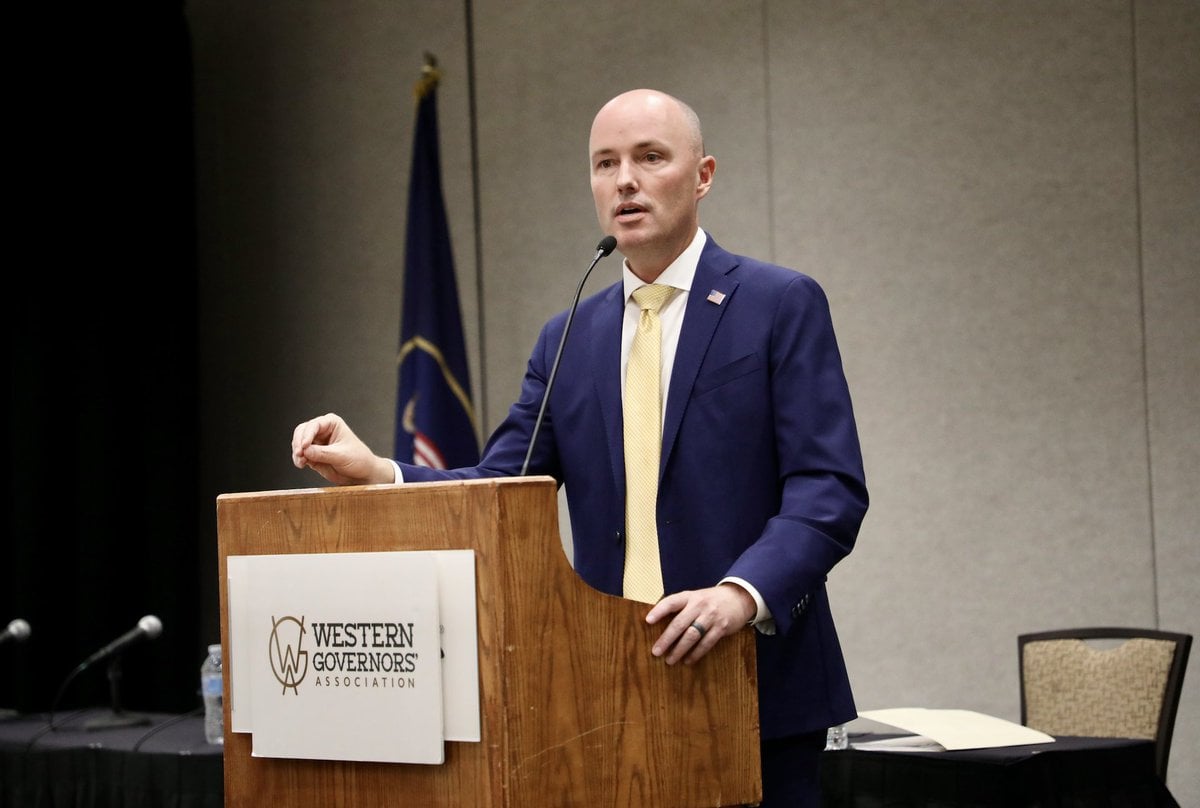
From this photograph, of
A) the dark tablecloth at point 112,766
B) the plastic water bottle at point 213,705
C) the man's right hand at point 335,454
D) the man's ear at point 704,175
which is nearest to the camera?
the man's right hand at point 335,454

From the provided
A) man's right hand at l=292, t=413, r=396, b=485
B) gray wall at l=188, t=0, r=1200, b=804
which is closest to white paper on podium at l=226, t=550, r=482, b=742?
man's right hand at l=292, t=413, r=396, b=485

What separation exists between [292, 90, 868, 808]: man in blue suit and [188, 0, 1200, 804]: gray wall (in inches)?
123

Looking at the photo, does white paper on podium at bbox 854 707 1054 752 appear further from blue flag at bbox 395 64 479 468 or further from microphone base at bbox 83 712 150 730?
blue flag at bbox 395 64 479 468

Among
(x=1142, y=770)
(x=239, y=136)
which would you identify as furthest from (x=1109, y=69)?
(x=239, y=136)

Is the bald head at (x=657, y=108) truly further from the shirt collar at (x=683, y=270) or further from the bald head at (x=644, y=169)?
the shirt collar at (x=683, y=270)

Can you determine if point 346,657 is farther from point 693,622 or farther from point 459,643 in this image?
point 693,622

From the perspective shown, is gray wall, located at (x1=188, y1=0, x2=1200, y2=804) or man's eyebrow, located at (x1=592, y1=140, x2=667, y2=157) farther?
Result: gray wall, located at (x1=188, y1=0, x2=1200, y2=804)

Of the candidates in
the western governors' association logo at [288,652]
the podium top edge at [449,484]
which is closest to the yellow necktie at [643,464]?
the podium top edge at [449,484]

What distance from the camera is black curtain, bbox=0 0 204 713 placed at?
5547 mm

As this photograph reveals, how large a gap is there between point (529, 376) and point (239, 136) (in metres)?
4.76

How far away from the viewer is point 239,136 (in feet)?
21.4

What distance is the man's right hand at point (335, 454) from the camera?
180cm

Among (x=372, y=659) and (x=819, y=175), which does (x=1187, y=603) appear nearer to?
(x=819, y=175)

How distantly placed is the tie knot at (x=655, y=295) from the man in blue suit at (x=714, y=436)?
0.04 ft
